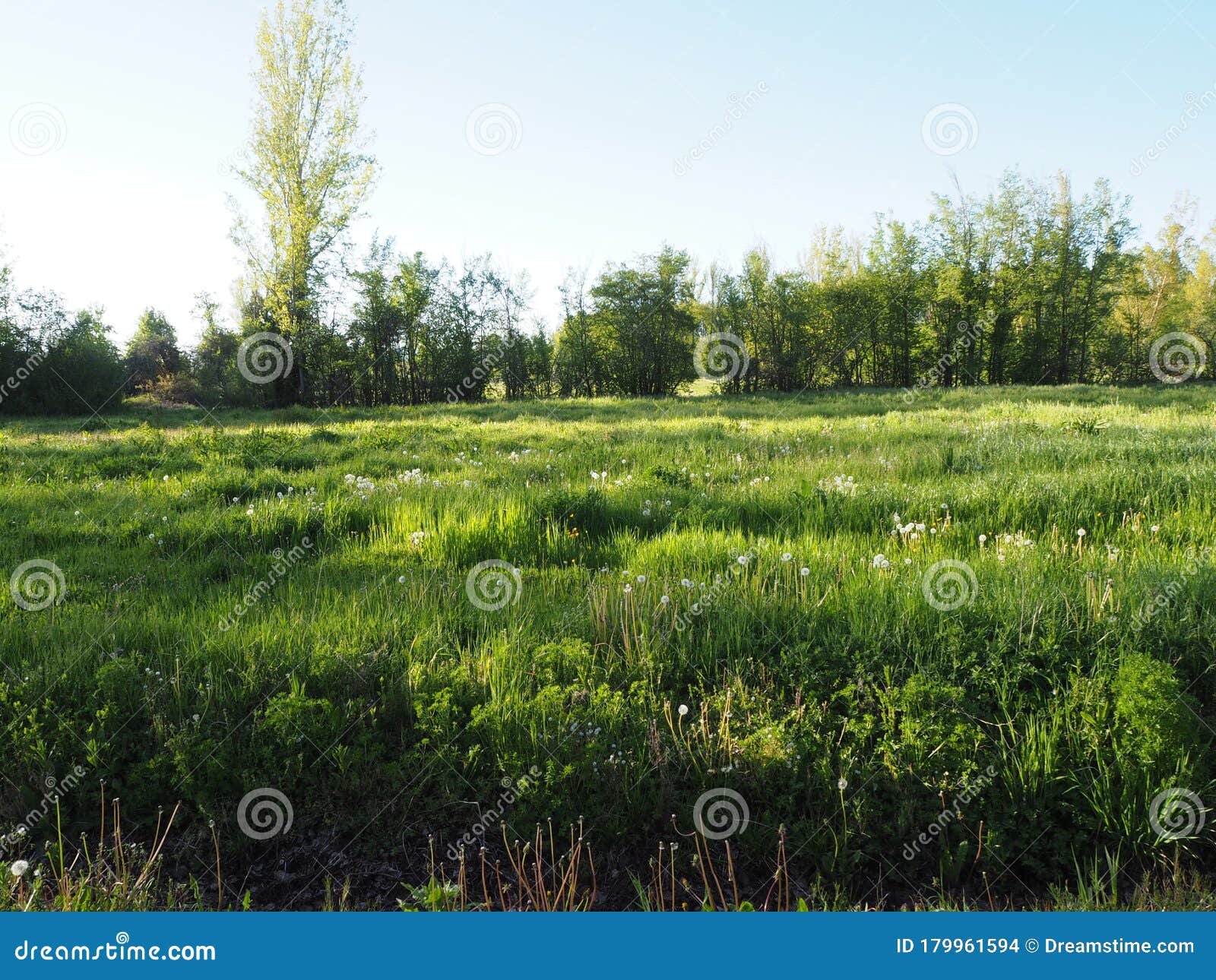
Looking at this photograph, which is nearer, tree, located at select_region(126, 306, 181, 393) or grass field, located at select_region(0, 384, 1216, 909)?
grass field, located at select_region(0, 384, 1216, 909)

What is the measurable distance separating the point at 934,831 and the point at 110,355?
145 ft

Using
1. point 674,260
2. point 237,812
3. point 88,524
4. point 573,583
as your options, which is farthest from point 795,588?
point 674,260

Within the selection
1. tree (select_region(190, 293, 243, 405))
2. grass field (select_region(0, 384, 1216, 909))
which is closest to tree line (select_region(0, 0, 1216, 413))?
tree (select_region(190, 293, 243, 405))

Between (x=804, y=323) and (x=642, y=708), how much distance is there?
2164 inches

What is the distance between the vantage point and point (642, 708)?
3736mm

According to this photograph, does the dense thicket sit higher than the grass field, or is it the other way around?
the dense thicket

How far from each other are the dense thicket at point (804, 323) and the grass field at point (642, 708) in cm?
3737

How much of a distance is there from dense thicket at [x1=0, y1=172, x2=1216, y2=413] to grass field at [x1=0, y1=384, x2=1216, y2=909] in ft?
123

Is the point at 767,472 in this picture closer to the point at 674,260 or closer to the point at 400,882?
the point at 400,882

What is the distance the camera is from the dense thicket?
43.5 m

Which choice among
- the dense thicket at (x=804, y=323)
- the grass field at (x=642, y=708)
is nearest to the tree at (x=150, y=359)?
the dense thicket at (x=804, y=323)

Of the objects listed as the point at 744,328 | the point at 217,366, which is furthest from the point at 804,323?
the point at 217,366

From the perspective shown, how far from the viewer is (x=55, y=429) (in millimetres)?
21141

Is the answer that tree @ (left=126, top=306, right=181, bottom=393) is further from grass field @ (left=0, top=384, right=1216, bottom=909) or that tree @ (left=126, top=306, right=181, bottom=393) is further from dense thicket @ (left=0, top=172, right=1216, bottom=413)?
grass field @ (left=0, top=384, right=1216, bottom=909)
